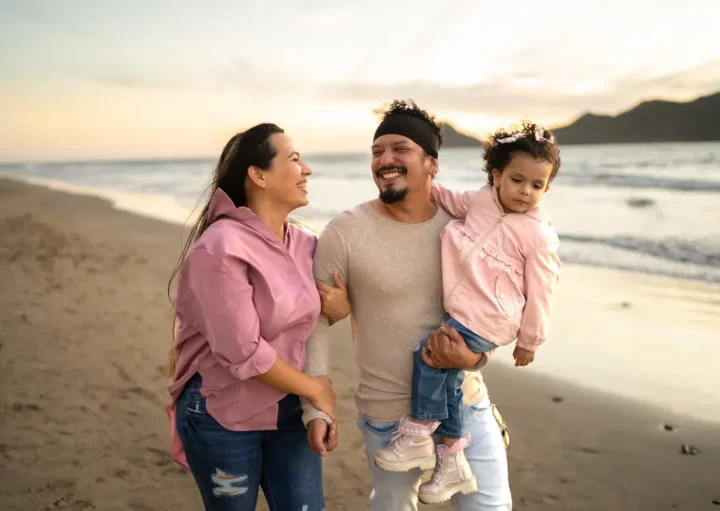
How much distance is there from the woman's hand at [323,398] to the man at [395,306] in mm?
87

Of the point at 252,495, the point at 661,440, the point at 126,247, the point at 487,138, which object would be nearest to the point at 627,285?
the point at 661,440

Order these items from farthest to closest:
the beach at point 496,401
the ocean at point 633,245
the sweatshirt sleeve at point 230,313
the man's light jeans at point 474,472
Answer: the ocean at point 633,245, the beach at point 496,401, the man's light jeans at point 474,472, the sweatshirt sleeve at point 230,313

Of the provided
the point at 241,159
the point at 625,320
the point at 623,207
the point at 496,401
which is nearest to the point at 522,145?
the point at 241,159

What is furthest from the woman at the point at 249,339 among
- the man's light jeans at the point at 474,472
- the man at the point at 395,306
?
the man's light jeans at the point at 474,472

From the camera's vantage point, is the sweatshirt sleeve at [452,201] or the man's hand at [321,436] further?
the sweatshirt sleeve at [452,201]

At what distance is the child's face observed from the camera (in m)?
2.42

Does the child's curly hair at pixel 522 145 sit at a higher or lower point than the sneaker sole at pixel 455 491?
higher

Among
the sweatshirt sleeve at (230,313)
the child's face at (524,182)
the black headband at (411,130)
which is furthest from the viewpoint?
the black headband at (411,130)

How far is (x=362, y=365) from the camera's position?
2582 millimetres

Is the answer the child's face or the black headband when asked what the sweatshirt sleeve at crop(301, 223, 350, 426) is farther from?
the child's face

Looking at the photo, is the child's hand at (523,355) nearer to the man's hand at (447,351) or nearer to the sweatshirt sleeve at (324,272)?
the man's hand at (447,351)

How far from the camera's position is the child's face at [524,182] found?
242cm

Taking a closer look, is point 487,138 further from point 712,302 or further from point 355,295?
point 712,302

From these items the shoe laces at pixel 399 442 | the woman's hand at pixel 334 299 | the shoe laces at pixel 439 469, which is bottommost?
the shoe laces at pixel 439 469
